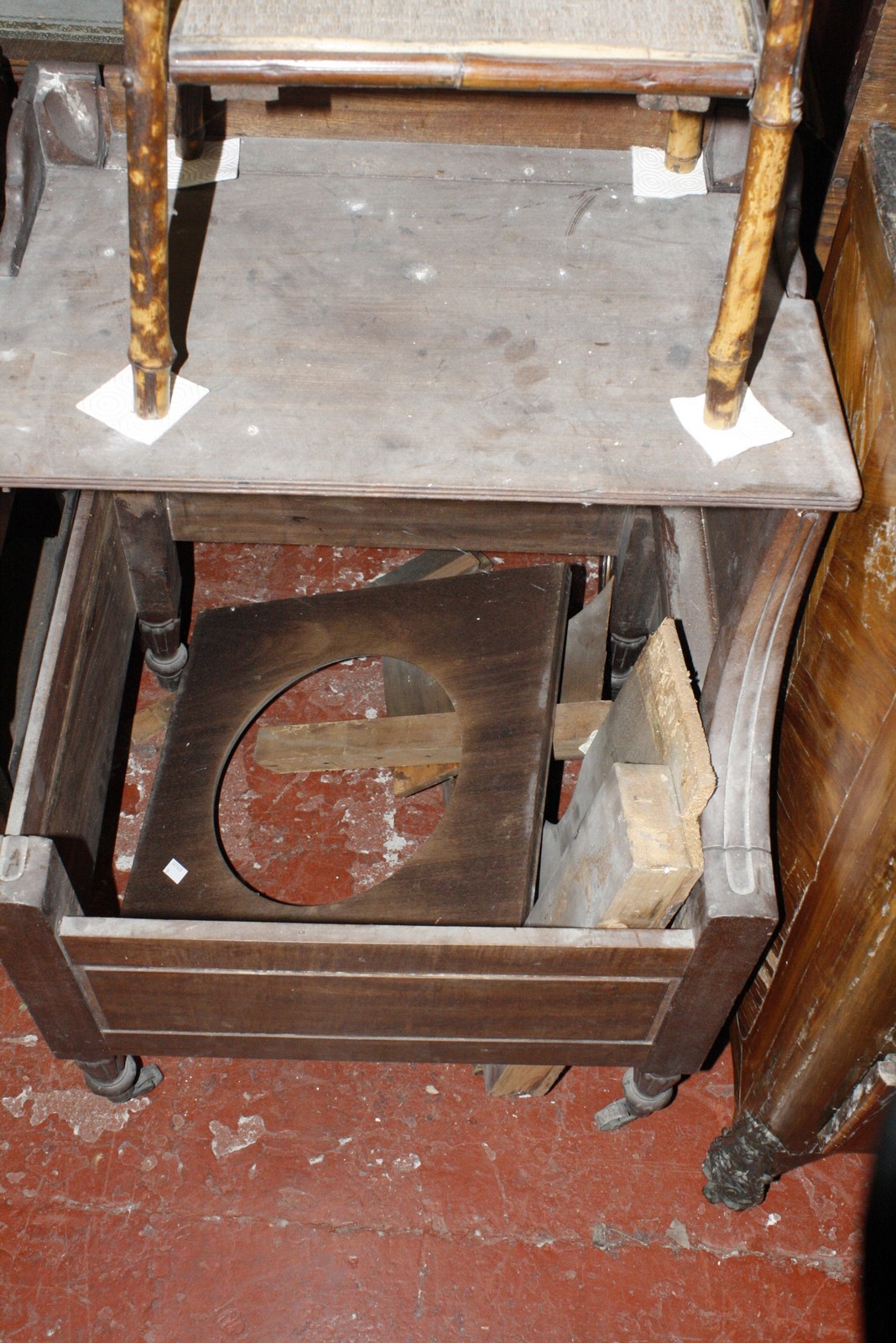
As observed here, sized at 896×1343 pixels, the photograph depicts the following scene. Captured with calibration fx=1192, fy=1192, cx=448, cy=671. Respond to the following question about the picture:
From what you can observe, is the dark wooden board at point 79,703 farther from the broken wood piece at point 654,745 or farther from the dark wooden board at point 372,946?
the broken wood piece at point 654,745

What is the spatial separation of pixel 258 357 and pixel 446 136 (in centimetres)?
93

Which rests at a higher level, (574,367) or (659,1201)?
(574,367)

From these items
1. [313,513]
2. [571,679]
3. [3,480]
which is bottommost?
[571,679]

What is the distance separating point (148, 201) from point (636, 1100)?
5.12 feet

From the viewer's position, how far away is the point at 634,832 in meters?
1.63

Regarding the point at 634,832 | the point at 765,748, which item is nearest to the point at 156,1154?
the point at 634,832

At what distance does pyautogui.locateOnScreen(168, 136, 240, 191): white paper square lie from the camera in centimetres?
167

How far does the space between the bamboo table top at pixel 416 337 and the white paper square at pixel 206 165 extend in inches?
1.0

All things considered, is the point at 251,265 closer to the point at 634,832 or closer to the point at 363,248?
the point at 363,248

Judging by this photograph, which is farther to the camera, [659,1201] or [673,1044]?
[659,1201]

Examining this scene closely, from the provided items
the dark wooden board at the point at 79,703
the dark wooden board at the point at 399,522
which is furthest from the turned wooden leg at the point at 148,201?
the dark wooden board at the point at 399,522

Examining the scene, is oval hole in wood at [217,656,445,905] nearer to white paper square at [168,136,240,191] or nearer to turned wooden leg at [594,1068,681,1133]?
turned wooden leg at [594,1068,681,1133]

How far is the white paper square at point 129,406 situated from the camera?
136cm

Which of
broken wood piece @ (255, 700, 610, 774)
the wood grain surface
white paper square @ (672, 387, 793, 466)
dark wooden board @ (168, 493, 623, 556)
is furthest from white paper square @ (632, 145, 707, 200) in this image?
broken wood piece @ (255, 700, 610, 774)
